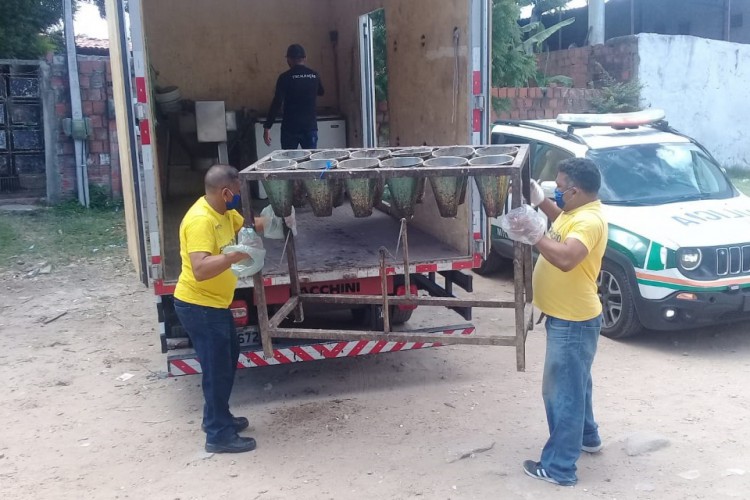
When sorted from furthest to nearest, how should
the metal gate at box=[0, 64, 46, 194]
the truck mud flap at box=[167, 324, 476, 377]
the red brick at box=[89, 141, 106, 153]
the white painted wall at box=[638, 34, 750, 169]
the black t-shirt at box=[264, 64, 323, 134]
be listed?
the white painted wall at box=[638, 34, 750, 169], the red brick at box=[89, 141, 106, 153], the metal gate at box=[0, 64, 46, 194], the black t-shirt at box=[264, 64, 323, 134], the truck mud flap at box=[167, 324, 476, 377]

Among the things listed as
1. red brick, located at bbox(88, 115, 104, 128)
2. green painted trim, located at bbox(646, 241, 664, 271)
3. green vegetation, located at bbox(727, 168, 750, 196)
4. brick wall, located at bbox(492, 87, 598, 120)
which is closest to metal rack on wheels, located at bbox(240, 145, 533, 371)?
green painted trim, located at bbox(646, 241, 664, 271)

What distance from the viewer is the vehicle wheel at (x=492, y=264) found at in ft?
25.9

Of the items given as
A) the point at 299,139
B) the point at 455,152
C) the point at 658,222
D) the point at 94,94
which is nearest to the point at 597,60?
the point at 299,139

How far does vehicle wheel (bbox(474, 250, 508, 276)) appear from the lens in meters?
7.90

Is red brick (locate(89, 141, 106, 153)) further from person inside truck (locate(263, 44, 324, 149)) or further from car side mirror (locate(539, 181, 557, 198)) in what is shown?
car side mirror (locate(539, 181, 557, 198))

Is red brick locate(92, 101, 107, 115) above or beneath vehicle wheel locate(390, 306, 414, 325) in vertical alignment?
above

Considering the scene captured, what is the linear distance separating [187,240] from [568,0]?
14.4 metres

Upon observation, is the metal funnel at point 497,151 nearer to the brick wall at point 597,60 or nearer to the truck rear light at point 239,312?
the truck rear light at point 239,312

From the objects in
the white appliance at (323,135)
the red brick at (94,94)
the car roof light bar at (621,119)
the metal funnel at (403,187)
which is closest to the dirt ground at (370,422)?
the metal funnel at (403,187)

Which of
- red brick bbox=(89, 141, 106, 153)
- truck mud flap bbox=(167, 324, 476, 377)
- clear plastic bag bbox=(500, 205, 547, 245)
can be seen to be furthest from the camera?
red brick bbox=(89, 141, 106, 153)

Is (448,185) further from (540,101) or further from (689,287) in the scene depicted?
(540,101)

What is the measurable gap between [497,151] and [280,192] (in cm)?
122

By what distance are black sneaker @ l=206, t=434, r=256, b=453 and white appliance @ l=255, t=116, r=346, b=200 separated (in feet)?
14.9

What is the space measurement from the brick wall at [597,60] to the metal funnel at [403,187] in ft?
32.7
